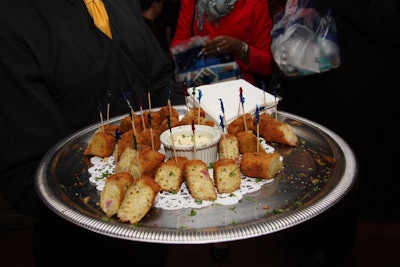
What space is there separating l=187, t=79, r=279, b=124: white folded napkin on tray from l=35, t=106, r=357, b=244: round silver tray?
0.37 metres

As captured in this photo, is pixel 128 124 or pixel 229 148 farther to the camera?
pixel 128 124

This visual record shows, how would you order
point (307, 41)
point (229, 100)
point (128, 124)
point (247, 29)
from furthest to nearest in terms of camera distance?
1. point (247, 29)
2. point (307, 41)
3. point (229, 100)
4. point (128, 124)

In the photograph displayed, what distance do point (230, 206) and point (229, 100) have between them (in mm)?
1024

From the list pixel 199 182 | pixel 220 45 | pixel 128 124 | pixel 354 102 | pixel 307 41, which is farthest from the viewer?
pixel 220 45

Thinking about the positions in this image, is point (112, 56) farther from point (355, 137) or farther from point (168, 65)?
point (355, 137)

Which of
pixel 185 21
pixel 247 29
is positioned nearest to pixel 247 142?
pixel 247 29

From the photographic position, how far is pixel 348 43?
3240 mm

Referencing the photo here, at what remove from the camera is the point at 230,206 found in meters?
1.75

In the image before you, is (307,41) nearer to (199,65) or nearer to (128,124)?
(199,65)

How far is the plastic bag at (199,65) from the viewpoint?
3666mm

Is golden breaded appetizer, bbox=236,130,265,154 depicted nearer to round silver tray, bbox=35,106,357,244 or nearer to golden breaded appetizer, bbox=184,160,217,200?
round silver tray, bbox=35,106,357,244

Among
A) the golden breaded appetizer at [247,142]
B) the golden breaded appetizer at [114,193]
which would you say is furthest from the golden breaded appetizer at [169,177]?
the golden breaded appetizer at [247,142]

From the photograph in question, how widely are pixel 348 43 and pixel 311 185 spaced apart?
1.82 meters

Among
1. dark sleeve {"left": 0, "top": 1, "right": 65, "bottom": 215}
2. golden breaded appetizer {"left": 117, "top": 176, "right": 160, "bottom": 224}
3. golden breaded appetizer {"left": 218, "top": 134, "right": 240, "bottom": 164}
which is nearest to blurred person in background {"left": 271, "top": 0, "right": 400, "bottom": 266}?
golden breaded appetizer {"left": 218, "top": 134, "right": 240, "bottom": 164}
